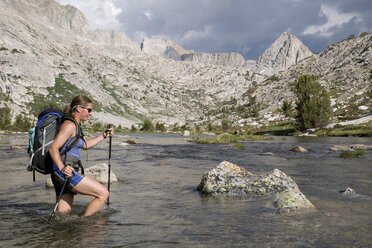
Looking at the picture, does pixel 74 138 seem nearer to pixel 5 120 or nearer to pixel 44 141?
pixel 44 141

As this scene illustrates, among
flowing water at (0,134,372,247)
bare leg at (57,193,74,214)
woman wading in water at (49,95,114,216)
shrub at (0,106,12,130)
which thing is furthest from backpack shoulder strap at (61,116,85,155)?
shrub at (0,106,12,130)

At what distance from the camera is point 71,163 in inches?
276

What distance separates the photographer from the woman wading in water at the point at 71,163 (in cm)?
653

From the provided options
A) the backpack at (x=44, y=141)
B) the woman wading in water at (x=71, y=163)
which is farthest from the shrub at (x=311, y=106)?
the backpack at (x=44, y=141)

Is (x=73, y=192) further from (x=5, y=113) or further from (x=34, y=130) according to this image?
A: (x=5, y=113)

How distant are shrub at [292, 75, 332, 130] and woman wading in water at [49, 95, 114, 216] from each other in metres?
85.5

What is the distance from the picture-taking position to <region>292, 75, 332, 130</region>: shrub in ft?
273

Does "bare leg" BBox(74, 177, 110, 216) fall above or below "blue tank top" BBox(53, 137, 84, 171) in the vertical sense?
below

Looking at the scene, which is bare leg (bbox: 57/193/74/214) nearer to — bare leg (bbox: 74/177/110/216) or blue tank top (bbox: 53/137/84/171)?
bare leg (bbox: 74/177/110/216)

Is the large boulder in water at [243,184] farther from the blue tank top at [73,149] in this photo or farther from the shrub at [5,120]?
the shrub at [5,120]

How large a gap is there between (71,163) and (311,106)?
86.8 m

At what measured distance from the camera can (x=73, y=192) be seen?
24.1 feet

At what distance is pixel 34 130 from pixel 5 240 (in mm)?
2662

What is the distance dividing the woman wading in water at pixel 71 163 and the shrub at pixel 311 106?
85478 mm
